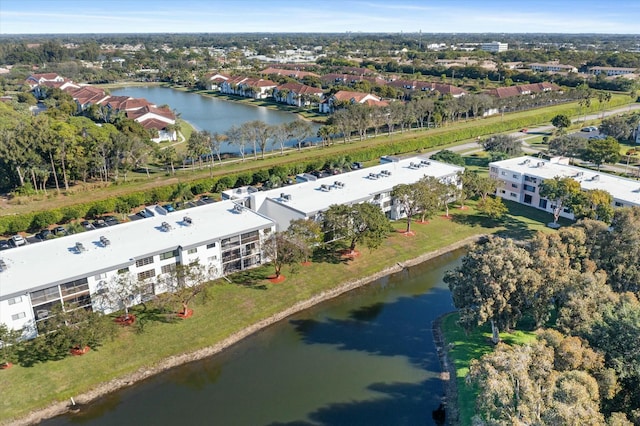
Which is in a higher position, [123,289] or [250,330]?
[123,289]

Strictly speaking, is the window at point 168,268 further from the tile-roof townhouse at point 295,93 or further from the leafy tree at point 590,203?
the tile-roof townhouse at point 295,93

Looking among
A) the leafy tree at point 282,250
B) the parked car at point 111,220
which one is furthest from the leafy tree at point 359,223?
the parked car at point 111,220

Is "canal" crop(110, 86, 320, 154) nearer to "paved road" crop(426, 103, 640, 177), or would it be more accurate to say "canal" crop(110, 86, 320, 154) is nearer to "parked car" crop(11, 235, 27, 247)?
"paved road" crop(426, 103, 640, 177)

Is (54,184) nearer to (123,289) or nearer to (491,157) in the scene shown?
(123,289)

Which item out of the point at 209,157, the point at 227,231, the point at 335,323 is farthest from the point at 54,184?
the point at 335,323

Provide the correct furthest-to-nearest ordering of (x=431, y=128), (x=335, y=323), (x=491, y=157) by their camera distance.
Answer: (x=431, y=128)
(x=491, y=157)
(x=335, y=323)

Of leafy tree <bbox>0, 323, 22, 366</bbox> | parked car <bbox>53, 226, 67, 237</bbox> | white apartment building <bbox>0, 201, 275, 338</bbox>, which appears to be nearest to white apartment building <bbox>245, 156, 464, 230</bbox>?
white apartment building <bbox>0, 201, 275, 338</bbox>

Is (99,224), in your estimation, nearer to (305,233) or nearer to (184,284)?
(184,284)
